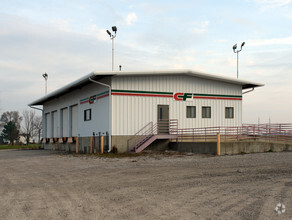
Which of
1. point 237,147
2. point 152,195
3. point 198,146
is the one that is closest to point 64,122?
point 198,146

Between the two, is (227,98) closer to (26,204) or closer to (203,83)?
(203,83)

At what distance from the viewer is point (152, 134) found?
77.8ft

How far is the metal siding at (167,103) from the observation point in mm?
23156

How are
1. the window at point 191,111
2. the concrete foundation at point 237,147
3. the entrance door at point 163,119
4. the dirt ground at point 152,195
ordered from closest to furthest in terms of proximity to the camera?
the dirt ground at point 152,195, the concrete foundation at point 237,147, the entrance door at point 163,119, the window at point 191,111

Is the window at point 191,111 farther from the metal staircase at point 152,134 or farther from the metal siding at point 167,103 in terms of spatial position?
the metal staircase at point 152,134

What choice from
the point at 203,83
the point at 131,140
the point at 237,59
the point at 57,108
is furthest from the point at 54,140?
the point at 237,59

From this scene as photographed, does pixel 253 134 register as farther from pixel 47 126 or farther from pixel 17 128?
pixel 17 128

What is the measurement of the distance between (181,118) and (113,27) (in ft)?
26.1

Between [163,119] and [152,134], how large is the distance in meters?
1.53

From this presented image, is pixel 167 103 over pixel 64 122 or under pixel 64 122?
over

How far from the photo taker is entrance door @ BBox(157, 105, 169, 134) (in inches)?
965

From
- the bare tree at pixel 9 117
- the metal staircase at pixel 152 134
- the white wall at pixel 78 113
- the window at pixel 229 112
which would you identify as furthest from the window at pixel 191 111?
the bare tree at pixel 9 117

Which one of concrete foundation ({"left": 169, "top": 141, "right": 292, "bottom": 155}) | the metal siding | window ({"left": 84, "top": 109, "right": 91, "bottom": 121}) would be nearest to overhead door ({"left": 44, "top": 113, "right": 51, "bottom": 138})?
window ({"left": 84, "top": 109, "right": 91, "bottom": 121})

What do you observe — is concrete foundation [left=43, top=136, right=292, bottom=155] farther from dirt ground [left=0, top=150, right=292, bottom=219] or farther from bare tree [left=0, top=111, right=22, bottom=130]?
bare tree [left=0, top=111, right=22, bottom=130]
